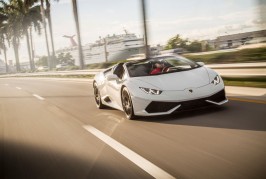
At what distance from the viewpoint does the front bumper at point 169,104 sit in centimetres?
632

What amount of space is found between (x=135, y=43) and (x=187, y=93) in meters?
81.6

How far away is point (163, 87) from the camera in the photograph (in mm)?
6449

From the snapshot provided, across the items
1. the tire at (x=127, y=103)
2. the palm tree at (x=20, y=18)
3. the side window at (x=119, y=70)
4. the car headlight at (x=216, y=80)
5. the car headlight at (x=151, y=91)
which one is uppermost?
the palm tree at (x=20, y=18)

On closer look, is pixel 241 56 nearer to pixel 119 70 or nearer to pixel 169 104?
pixel 119 70

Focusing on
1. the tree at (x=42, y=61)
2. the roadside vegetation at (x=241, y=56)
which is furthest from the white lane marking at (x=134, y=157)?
the tree at (x=42, y=61)

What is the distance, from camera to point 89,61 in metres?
92.6

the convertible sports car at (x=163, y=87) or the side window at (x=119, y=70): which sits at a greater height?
the side window at (x=119, y=70)

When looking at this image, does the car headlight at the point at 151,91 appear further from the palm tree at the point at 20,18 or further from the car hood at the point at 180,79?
the palm tree at the point at 20,18

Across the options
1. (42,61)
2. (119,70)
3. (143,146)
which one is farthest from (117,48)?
(42,61)

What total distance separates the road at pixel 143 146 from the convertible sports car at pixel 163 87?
0.84ft

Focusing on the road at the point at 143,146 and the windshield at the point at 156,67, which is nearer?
the road at the point at 143,146

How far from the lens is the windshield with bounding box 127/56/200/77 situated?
24.0ft

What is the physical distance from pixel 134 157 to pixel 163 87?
2193mm

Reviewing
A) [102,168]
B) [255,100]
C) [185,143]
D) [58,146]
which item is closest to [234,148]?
[185,143]
